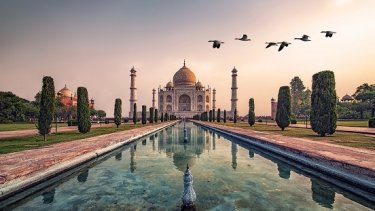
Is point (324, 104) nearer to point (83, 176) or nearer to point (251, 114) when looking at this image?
point (251, 114)

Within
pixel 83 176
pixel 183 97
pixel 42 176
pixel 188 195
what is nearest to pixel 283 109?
pixel 83 176

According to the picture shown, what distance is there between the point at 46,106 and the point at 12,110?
32.5m

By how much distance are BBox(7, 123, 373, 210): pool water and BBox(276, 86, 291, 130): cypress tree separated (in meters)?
11.7

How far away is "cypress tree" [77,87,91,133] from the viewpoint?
15820 mm

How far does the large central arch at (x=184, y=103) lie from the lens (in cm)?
7606

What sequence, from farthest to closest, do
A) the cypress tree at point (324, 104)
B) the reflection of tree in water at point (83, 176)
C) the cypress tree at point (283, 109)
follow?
the cypress tree at point (283, 109) → the cypress tree at point (324, 104) → the reflection of tree in water at point (83, 176)

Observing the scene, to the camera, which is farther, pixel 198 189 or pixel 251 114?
pixel 251 114

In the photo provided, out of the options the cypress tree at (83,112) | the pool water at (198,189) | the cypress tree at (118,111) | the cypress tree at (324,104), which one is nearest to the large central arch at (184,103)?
the cypress tree at (118,111)

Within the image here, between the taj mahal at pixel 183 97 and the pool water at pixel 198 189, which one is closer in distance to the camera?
the pool water at pixel 198 189

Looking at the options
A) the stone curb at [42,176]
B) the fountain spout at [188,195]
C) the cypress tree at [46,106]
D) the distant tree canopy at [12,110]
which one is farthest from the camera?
the distant tree canopy at [12,110]

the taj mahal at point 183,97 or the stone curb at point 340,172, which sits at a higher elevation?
the taj mahal at point 183,97

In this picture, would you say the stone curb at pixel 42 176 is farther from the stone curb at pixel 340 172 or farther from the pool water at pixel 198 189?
the stone curb at pixel 340 172

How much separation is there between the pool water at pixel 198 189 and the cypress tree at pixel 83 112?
9.11 meters

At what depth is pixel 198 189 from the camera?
4.90 m
